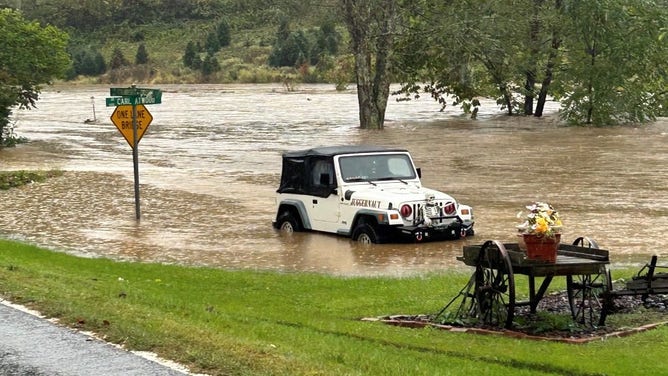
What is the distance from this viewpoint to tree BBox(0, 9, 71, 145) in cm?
4856

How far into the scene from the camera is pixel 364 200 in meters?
20.2

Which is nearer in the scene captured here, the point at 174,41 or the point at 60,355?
the point at 60,355

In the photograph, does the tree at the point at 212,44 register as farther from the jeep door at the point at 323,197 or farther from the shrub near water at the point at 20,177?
the jeep door at the point at 323,197

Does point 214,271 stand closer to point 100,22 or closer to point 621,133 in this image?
point 621,133

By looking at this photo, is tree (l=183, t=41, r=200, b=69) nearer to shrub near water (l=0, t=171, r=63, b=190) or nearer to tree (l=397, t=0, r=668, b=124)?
tree (l=397, t=0, r=668, b=124)

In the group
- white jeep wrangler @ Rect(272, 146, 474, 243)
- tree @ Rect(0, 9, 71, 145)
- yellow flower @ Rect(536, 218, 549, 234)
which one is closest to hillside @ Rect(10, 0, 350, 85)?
tree @ Rect(0, 9, 71, 145)

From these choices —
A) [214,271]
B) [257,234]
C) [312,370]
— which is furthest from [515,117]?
[312,370]

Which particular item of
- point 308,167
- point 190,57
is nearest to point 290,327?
point 308,167

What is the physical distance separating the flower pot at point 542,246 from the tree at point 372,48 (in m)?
38.0

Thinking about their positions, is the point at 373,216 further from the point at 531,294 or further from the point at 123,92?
the point at 531,294

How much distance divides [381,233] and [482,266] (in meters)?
8.29

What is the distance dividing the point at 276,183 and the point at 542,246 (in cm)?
2224

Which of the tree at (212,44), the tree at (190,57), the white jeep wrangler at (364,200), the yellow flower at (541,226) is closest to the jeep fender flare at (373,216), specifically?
the white jeep wrangler at (364,200)

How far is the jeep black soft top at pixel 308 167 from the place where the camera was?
69.5 feet
